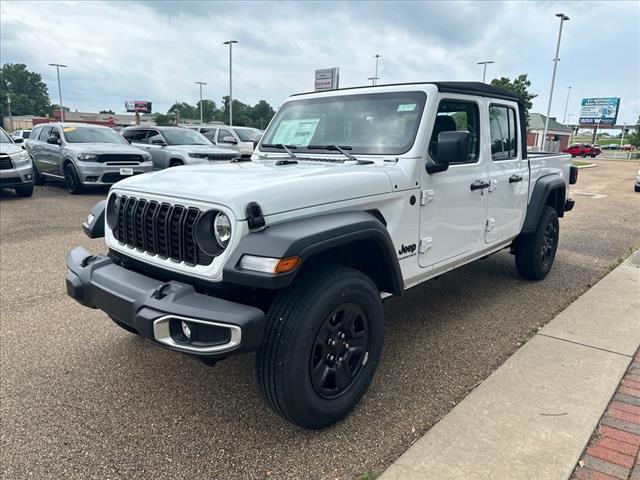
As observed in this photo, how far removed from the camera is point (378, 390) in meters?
3.05

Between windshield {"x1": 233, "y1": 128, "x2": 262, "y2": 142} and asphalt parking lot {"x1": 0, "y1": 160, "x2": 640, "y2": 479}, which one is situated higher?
windshield {"x1": 233, "y1": 128, "x2": 262, "y2": 142}

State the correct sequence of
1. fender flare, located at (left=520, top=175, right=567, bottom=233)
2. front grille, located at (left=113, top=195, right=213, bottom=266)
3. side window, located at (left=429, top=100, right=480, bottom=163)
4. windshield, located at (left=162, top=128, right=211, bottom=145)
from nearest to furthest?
front grille, located at (left=113, top=195, right=213, bottom=266), side window, located at (left=429, top=100, right=480, bottom=163), fender flare, located at (left=520, top=175, right=567, bottom=233), windshield, located at (left=162, top=128, right=211, bottom=145)

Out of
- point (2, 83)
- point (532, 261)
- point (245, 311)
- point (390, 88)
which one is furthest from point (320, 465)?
point (2, 83)

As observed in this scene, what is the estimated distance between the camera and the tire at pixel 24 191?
10.1 meters

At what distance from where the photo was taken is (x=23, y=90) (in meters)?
97.4

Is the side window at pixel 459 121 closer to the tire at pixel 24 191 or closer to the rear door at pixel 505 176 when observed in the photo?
the rear door at pixel 505 176

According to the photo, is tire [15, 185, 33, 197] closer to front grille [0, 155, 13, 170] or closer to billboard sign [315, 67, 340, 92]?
front grille [0, 155, 13, 170]

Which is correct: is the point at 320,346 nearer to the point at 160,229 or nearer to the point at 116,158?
the point at 160,229

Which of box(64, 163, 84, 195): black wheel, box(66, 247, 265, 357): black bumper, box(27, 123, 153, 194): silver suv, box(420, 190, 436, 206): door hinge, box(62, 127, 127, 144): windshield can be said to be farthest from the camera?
box(62, 127, 127, 144): windshield

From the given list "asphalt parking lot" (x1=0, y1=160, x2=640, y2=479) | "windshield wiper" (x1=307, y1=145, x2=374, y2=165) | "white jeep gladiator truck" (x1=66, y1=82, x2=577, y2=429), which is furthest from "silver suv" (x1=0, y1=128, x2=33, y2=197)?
"windshield wiper" (x1=307, y1=145, x2=374, y2=165)

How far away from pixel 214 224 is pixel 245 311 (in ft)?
1.67

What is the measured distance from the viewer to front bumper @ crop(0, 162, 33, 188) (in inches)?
377

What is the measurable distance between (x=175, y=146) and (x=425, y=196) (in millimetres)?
9820

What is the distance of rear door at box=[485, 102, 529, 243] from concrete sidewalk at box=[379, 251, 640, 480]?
981 mm
